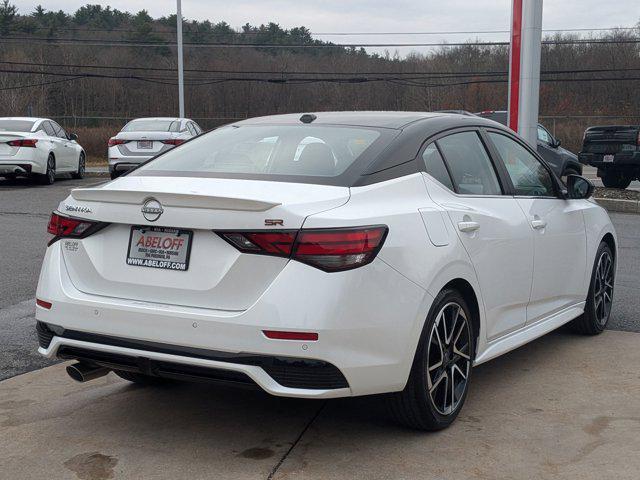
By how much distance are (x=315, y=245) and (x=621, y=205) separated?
43.3 feet

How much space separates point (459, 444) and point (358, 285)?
3.27 ft

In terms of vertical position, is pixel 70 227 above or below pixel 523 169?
below

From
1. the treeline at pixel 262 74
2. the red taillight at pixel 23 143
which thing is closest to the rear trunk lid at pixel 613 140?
the red taillight at pixel 23 143

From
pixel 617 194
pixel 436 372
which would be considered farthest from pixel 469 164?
pixel 617 194

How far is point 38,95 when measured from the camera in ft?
262

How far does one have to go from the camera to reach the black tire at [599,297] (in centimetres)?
624

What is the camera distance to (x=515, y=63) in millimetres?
11617

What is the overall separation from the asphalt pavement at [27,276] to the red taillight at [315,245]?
91.7 inches

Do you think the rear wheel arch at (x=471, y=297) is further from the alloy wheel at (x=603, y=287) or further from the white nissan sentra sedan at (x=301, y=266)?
the alloy wheel at (x=603, y=287)

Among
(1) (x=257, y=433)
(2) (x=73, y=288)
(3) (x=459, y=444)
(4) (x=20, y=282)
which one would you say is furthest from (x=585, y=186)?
(4) (x=20, y=282)

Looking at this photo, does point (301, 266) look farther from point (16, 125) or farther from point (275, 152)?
point (16, 125)

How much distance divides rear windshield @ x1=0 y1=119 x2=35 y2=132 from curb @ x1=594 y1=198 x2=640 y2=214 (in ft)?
39.7

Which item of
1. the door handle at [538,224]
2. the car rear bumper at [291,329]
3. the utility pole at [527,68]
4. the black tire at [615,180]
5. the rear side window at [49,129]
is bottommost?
the black tire at [615,180]

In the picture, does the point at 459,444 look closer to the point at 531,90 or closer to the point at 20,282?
the point at 20,282
